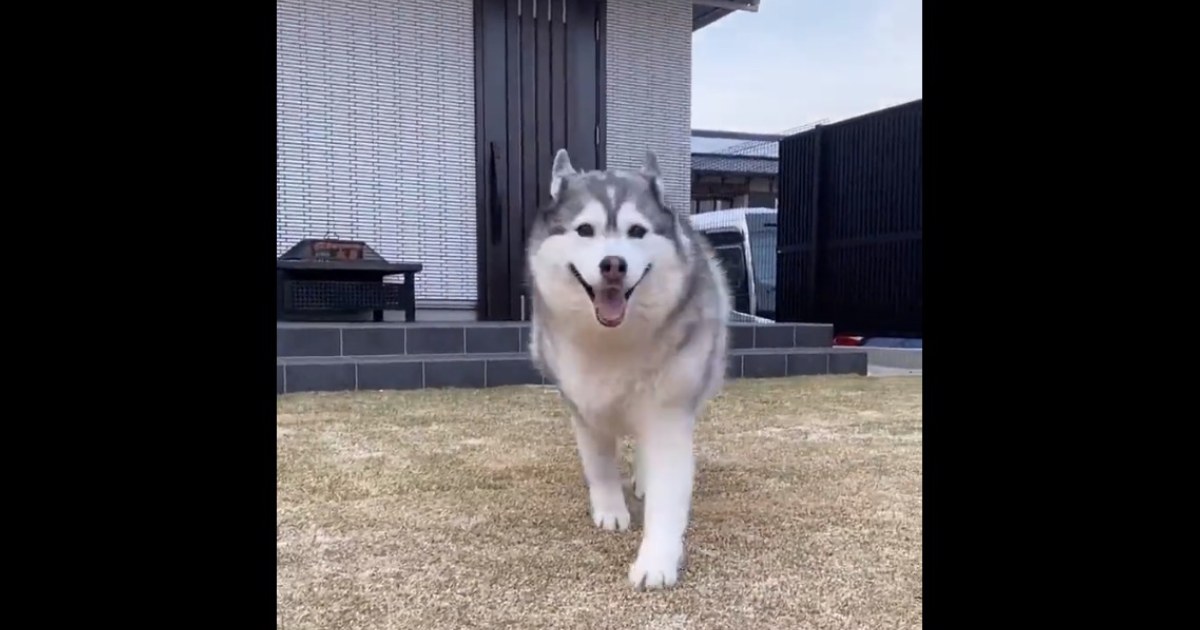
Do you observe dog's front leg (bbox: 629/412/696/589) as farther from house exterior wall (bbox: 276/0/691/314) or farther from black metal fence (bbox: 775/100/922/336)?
black metal fence (bbox: 775/100/922/336)

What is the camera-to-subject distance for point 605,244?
1.51m

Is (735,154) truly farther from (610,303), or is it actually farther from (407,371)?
(610,303)

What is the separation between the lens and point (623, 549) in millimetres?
1723

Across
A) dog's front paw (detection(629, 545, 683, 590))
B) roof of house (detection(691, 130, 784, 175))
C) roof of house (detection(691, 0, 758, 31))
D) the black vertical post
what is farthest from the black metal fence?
dog's front paw (detection(629, 545, 683, 590))

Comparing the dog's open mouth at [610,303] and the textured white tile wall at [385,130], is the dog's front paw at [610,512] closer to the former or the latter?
the dog's open mouth at [610,303]

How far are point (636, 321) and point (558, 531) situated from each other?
0.61 metres

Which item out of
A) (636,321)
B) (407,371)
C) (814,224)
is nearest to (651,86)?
(814,224)

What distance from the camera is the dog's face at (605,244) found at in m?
1.50

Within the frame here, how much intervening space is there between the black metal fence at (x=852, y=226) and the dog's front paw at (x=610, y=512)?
5304 millimetres

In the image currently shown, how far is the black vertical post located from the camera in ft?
26.5

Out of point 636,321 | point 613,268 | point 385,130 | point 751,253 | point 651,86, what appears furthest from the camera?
point 751,253
